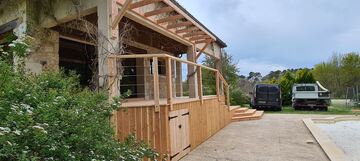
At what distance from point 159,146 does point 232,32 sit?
13371mm

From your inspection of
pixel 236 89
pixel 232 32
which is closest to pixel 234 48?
pixel 236 89

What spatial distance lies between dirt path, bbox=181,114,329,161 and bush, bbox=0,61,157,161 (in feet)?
11.0

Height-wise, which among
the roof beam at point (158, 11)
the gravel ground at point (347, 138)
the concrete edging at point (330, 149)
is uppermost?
the roof beam at point (158, 11)

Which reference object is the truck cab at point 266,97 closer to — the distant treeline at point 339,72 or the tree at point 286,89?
the tree at point 286,89

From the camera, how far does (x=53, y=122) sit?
11.1 feet

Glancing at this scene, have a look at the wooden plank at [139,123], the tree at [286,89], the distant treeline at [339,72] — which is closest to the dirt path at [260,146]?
the wooden plank at [139,123]

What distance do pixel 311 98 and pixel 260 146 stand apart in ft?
48.1

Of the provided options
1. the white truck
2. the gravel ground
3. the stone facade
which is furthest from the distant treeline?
the stone facade

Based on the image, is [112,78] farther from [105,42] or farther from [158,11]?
[158,11]

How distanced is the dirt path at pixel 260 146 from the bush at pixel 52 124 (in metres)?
3.35

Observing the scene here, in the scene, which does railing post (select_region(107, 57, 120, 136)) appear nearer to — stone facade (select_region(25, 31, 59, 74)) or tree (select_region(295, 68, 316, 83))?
stone facade (select_region(25, 31, 59, 74))

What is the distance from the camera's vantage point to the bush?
2.86 m

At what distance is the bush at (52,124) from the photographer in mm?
2855

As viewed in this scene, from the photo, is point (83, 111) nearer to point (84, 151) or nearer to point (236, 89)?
point (84, 151)
